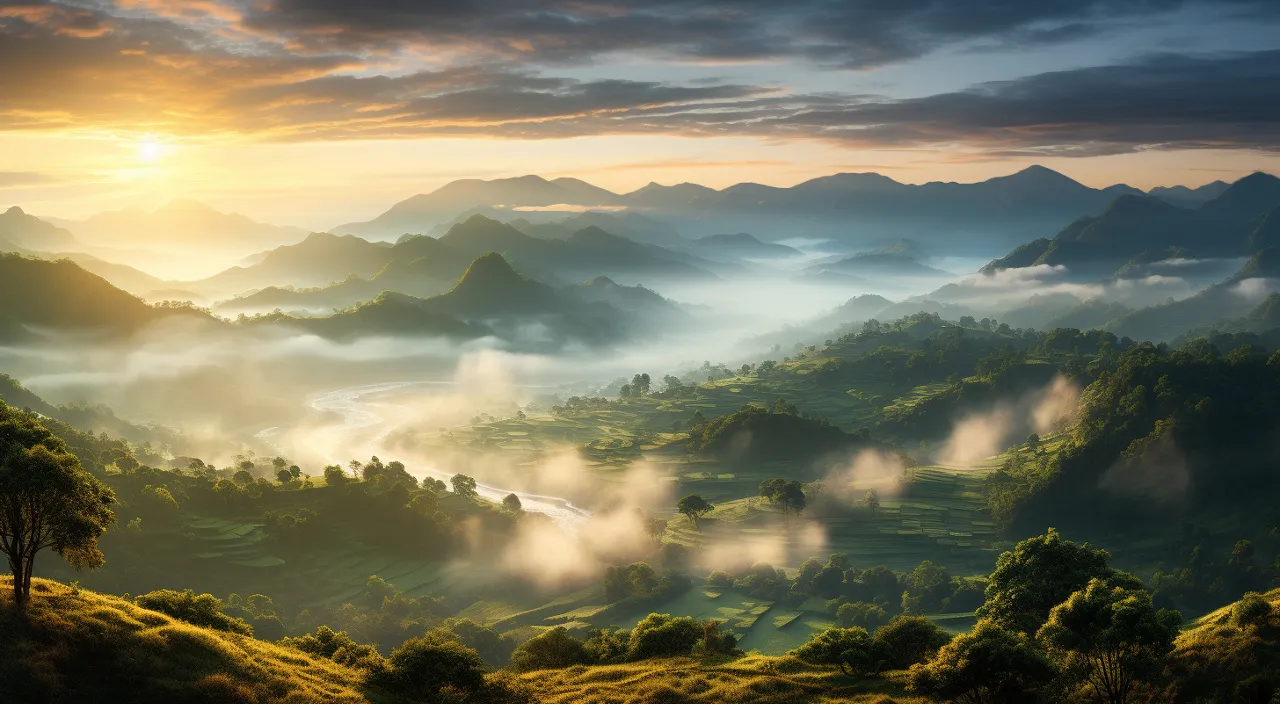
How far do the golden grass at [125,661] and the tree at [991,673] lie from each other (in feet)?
115

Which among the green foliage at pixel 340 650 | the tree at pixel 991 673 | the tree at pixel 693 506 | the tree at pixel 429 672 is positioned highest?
the tree at pixel 991 673

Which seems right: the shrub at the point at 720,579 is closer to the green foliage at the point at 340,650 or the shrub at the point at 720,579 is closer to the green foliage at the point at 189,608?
the green foliage at the point at 340,650

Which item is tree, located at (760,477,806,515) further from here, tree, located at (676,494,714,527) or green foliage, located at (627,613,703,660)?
green foliage, located at (627,613,703,660)

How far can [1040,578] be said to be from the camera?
2488 inches

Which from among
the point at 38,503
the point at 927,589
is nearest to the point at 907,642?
the point at 38,503

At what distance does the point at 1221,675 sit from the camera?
54.4m

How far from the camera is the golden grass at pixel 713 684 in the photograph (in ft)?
181

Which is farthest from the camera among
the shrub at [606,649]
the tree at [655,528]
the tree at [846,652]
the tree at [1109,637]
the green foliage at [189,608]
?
the tree at [655,528]

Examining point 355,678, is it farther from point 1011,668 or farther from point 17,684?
point 1011,668

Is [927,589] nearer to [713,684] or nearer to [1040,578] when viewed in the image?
[1040,578]

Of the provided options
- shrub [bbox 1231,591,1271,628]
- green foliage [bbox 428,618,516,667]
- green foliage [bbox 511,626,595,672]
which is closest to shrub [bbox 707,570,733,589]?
green foliage [bbox 428,618,516,667]

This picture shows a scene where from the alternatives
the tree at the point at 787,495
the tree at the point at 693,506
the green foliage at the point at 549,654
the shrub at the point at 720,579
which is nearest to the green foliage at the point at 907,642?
the green foliage at the point at 549,654

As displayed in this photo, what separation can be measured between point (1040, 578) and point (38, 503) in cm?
6631

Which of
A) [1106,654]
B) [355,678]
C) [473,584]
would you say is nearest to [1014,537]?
[473,584]
